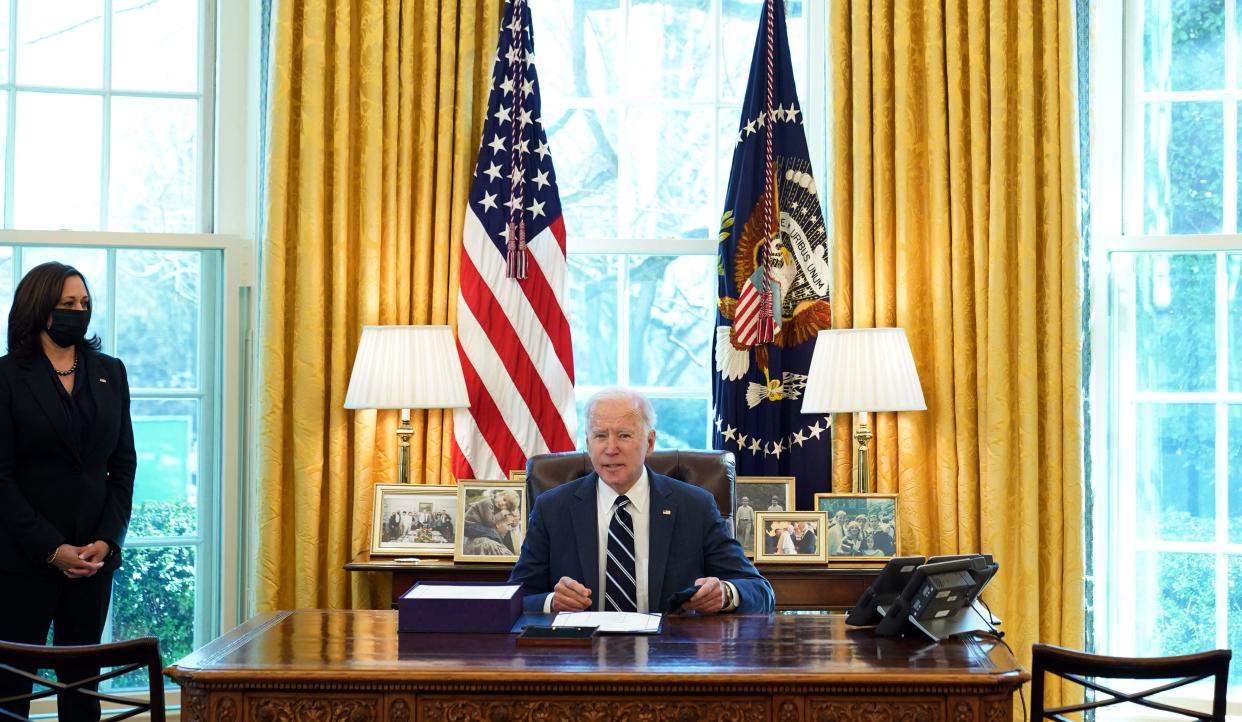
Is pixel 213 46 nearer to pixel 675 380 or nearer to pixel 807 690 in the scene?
pixel 675 380

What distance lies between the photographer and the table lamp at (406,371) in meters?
3.71

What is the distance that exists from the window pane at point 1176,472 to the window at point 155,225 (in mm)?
3176

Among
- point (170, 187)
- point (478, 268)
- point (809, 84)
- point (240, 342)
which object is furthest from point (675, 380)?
point (170, 187)

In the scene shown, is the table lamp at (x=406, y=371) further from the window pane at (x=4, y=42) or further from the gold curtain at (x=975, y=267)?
the window pane at (x=4, y=42)

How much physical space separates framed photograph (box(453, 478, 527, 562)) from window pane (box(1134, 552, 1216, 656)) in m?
2.19

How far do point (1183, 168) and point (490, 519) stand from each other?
269 centimetres

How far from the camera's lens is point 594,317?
4320 millimetres

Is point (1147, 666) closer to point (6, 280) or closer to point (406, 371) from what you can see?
point (406, 371)

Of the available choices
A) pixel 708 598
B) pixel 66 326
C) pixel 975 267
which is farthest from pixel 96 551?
pixel 975 267

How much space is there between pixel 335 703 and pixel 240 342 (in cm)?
228

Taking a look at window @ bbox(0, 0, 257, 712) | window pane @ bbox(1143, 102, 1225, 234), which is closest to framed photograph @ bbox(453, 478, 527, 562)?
window @ bbox(0, 0, 257, 712)

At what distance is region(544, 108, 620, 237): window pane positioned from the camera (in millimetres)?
4316

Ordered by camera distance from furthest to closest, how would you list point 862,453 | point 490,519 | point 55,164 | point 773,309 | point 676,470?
point 55,164
point 773,309
point 862,453
point 490,519
point 676,470

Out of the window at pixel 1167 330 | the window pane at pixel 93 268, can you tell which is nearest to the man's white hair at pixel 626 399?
the window at pixel 1167 330
